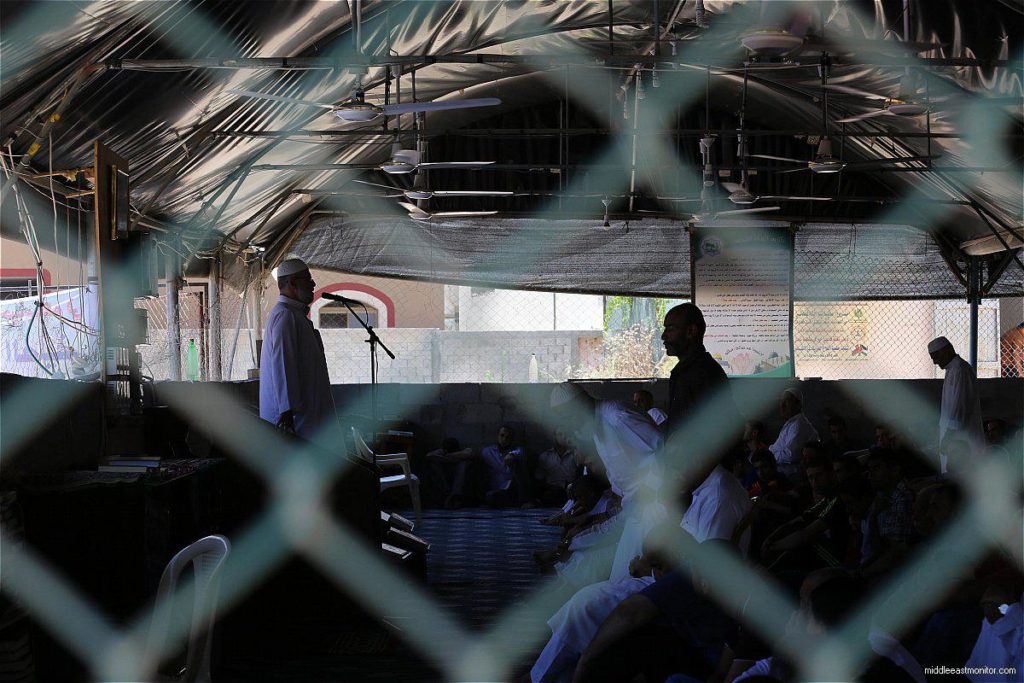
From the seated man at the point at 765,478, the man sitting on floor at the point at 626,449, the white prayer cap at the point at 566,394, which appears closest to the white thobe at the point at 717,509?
the man sitting on floor at the point at 626,449

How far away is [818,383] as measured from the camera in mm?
12133

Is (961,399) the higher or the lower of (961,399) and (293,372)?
the lower

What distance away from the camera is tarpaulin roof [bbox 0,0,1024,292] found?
6633 mm

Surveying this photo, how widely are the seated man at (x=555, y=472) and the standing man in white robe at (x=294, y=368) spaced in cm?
570

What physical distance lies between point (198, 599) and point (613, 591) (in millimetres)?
1922

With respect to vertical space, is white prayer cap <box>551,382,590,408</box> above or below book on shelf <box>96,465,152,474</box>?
above

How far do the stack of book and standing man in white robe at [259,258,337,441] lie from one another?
593mm

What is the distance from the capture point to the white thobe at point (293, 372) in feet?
18.3

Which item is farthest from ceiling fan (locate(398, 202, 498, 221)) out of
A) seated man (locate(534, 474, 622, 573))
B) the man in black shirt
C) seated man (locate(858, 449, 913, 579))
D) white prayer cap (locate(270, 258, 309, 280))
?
the man in black shirt

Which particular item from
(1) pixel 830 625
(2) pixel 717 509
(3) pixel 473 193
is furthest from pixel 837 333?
(1) pixel 830 625

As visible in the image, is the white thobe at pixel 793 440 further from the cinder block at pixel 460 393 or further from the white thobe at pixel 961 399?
the cinder block at pixel 460 393

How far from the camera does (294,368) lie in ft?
18.4

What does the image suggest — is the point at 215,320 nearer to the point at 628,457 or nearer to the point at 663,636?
the point at 628,457

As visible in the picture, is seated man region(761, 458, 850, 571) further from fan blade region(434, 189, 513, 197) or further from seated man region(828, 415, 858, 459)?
fan blade region(434, 189, 513, 197)
